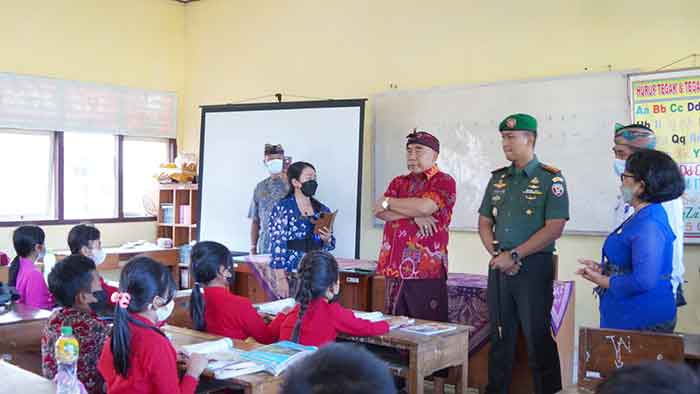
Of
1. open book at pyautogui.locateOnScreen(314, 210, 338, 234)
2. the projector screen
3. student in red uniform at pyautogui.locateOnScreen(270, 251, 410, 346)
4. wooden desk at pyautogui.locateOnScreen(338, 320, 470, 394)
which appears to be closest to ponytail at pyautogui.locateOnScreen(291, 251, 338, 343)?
student in red uniform at pyautogui.locateOnScreen(270, 251, 410, 346)

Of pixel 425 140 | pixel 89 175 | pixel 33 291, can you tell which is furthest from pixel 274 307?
pixel 89 175

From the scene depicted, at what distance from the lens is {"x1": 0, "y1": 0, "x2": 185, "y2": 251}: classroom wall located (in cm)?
664

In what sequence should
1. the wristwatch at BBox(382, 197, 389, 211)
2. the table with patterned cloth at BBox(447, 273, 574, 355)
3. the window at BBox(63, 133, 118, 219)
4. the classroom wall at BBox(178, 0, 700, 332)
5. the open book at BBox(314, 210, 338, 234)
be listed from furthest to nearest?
the window at BBox(63, 133, 118, 219)
the classroom wall at BBox(178, 0, 700, 332)
the open book at BBox(314, 210, 338, 234)
the table with patterned cloth at BBox(447, 273, 574, 355)
the wristwatch at BBox(382, 197, 389, 211)

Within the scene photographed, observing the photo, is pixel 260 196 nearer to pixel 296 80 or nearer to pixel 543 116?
pixel 296 80

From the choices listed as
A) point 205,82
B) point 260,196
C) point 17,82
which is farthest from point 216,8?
point 260,196

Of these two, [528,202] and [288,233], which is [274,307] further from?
[528,202]

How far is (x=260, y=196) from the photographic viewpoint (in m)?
5.75

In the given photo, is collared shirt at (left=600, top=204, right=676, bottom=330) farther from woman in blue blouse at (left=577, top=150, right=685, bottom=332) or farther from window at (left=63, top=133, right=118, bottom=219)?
window at (left=63, top=133, right=118, bottom=219)

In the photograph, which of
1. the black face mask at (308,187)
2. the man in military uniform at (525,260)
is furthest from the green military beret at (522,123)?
the black face mask at (308,187)

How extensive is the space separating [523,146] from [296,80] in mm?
3813

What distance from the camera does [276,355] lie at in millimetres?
2498

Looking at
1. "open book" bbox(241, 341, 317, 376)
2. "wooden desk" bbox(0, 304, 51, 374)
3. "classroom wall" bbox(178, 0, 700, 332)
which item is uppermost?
"classroom wall" bbox(178, 0, 700, 332)

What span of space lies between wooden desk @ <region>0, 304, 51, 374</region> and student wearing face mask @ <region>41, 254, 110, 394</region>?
2.69ft

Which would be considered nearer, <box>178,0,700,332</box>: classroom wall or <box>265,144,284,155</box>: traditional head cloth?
<box>178,0,700,332</box>: classroom wall
